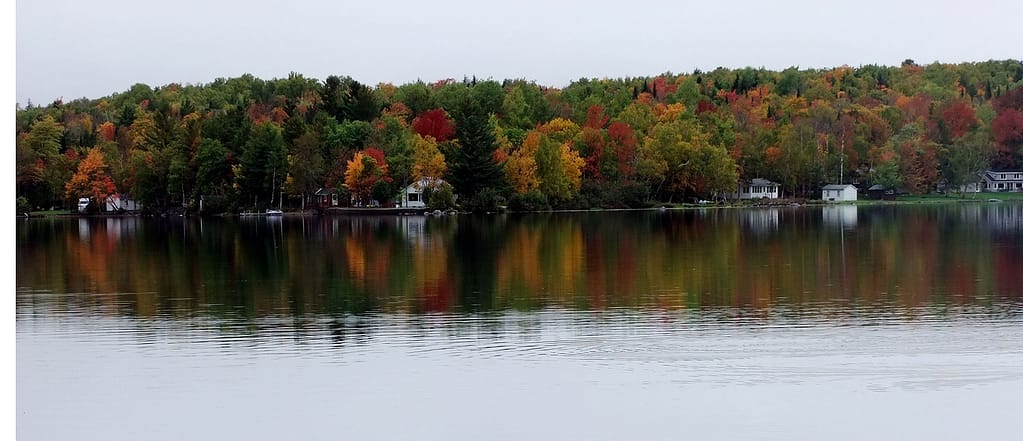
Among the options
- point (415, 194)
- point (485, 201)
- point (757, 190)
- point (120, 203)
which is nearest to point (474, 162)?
point (485, 201)

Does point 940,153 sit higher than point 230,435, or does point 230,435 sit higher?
point 940,153

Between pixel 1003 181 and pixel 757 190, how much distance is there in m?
32.1

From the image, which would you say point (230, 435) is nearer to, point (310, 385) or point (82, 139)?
point (310, 385)

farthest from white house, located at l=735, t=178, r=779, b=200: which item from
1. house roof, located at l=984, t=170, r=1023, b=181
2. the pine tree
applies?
house roof, located at l=984, t=170, r=1023, b=181

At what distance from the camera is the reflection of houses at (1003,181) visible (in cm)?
12350

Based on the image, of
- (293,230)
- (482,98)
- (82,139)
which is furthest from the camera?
(482,98)

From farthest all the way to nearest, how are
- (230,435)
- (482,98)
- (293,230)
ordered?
1. (482,98)
2. (293,230)
3. (230,435)

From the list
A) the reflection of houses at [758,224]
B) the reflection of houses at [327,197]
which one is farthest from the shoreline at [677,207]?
the reflection of houses at [758,224]

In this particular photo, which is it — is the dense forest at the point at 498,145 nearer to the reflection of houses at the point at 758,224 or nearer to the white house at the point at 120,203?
the white house at the point at 120,203

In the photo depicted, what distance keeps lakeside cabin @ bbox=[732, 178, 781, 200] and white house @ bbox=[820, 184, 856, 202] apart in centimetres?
459

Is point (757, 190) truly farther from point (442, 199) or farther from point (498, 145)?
point (442, 199)

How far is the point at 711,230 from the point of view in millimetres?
60031

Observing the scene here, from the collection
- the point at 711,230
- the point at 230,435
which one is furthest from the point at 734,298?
the point at 711,230

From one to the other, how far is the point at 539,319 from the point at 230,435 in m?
9.85
